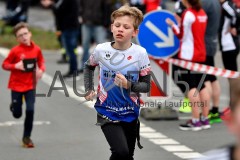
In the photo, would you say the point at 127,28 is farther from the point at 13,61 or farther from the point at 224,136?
the point at 224,136

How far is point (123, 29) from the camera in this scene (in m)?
6.79

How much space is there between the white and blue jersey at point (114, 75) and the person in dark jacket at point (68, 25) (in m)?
8.92

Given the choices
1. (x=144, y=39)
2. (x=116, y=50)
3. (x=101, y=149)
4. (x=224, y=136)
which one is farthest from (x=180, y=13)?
(x=116, y=50)

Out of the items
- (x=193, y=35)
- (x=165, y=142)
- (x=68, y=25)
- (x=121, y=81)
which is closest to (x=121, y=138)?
(x=121, y=81)

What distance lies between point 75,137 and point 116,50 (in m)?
3.62

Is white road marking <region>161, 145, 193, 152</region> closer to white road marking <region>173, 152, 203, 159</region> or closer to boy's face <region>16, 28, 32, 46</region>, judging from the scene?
white road marking <region>173, 152, 203, 159</region>

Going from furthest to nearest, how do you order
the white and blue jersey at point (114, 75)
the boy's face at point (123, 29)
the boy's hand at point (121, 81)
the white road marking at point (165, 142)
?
1. the white road marking at point (165, 142)
2. the white and blue jersey at point (114, 75)
3. the boy's face at point (123, 29)
4. the boy's hand at point (121, 81)

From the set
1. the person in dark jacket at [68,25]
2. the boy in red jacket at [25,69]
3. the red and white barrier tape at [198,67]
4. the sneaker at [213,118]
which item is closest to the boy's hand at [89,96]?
the boy in red jacket at [25,69]

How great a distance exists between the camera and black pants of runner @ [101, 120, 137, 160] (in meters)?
6.66

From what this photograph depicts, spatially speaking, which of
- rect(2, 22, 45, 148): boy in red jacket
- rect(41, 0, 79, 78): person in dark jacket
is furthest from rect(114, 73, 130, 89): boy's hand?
rect(41, 0, 79, 78): person in dark jacket

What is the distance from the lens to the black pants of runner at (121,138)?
6.66 metres

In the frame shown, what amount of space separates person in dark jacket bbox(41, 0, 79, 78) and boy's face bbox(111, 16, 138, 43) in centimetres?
910

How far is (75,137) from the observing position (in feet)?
34.1

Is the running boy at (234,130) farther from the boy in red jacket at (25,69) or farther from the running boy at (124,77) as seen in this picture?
the boy in red jacket at (25,69)
